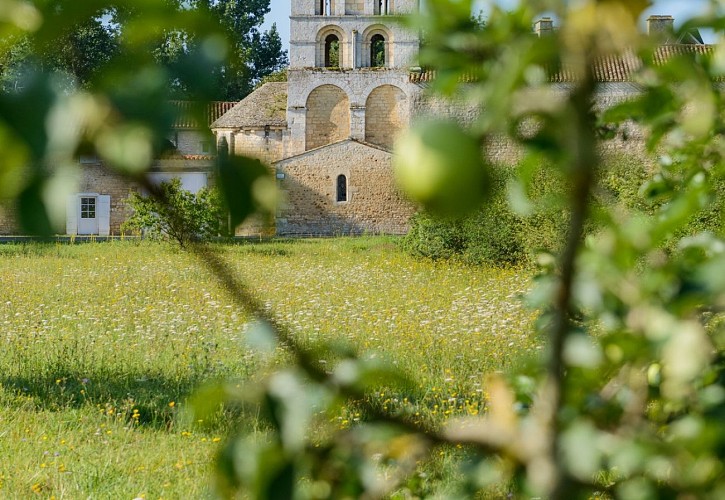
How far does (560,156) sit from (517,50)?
88 mm

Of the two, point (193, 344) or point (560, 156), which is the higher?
point (560, 156)

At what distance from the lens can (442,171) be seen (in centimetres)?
38

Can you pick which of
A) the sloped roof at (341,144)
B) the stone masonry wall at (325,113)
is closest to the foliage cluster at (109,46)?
the sloped roof at (341,144)

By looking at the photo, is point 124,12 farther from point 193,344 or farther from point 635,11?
point 193,344

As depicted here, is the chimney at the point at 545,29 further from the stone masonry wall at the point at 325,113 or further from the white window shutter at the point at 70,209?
the stone masonry wall at the point at 325,113

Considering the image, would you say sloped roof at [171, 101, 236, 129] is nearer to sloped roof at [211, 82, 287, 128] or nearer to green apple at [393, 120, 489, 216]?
green apple at [393, 120, 489, 216]

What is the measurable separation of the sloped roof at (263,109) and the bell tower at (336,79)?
21.9 inches

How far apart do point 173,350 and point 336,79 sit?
59.7 feet

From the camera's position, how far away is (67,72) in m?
0.47

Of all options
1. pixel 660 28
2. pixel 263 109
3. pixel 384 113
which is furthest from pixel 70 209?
pixel 263 109

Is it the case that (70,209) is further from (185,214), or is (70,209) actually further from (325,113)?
(325,113)

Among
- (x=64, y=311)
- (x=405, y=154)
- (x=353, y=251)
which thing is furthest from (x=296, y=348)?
(x=353, y=251)

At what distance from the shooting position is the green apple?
14.9 inches

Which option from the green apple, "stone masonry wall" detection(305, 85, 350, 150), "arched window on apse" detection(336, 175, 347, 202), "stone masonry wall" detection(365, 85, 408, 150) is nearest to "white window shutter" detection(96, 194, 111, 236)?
"stone masonry wall" detection(305, 85, 350, 150)
